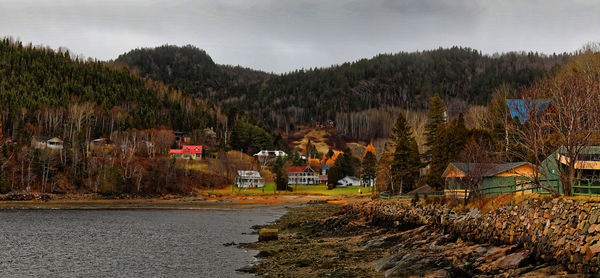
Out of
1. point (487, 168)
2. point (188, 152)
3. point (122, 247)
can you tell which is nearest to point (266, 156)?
point (188, 152)

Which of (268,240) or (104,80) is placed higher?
(104,80)

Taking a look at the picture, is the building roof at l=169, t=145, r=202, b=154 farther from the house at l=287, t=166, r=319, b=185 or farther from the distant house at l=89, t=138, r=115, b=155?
the house at l=287, t=166, r=319, b=185

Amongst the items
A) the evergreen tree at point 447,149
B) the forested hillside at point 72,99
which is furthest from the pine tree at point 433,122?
the forested hillside at point 72,99

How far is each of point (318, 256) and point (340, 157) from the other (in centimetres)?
10820

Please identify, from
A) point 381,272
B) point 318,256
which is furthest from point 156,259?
point 381,272

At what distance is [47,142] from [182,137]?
47.3 meters

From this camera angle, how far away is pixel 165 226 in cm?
5044

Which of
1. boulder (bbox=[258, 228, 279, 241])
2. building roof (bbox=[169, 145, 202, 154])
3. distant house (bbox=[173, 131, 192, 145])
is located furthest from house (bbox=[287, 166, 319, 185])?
boulder (bbox=[258, 228, 279, 241])

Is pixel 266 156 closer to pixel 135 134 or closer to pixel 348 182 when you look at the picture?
pixel 348 182

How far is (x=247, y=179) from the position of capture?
11350 centimetres

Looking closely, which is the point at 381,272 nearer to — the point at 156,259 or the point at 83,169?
the point at 156,259

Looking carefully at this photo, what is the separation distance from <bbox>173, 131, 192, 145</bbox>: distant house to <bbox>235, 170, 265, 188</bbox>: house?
41.9 meters

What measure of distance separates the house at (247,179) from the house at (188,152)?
67.8 feet

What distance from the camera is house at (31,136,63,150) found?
111500 mm
